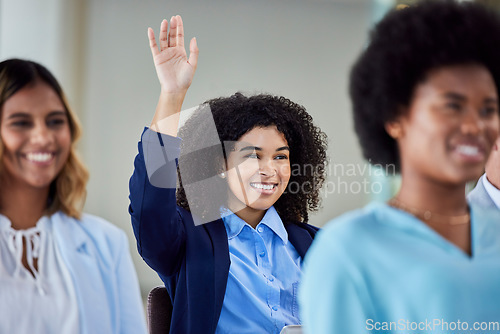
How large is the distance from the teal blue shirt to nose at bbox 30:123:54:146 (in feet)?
1.96

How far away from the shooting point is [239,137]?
5.17 feet

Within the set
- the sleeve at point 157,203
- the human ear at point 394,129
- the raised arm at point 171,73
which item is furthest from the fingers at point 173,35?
the human ear at point 394,129

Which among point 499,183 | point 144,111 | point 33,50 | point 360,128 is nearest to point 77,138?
point 360,128

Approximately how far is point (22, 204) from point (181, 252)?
1.60ft

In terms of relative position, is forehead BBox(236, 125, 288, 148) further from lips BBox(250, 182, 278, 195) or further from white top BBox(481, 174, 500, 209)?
white top BBox(481, 174, 500, 209)

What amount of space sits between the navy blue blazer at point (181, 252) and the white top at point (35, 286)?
0.24 m

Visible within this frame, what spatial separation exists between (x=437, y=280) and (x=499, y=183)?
0.69 meters

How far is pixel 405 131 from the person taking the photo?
73 centimetres

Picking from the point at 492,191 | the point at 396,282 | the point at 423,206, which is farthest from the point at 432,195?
the point at 492,191

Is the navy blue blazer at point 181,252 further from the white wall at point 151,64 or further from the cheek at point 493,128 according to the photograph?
the white wall at point 151,64

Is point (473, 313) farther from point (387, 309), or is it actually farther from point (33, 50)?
point (33, 50)

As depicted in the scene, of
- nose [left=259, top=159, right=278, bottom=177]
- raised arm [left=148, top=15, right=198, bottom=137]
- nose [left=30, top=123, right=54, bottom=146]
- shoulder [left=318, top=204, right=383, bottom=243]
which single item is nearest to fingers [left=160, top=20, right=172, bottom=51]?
raised arm [left=148, top=15, right=198, bottom=137]

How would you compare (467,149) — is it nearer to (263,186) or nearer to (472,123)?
(472,123)

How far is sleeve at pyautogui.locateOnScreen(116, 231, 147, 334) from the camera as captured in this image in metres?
1.19
